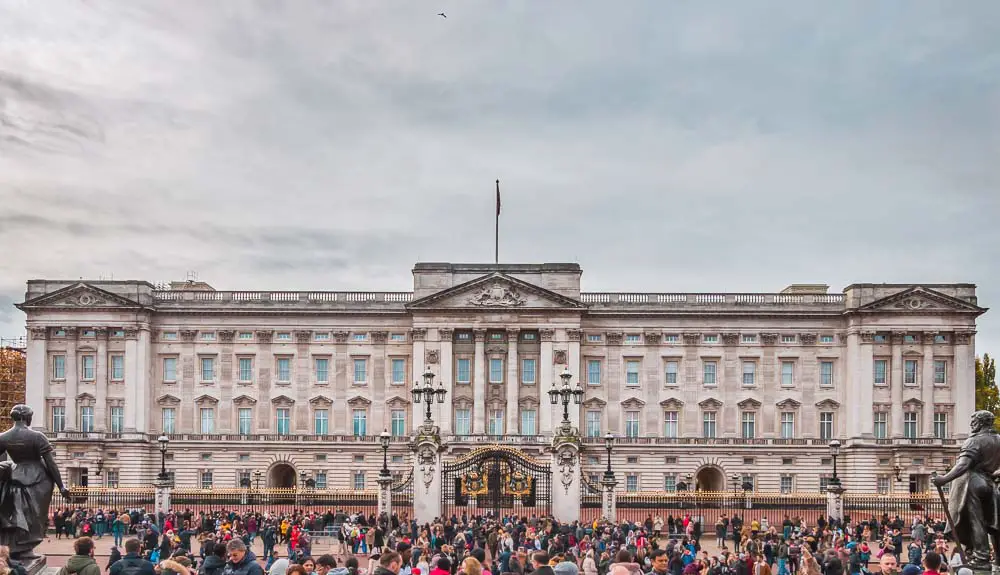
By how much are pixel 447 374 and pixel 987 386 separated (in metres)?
50.9

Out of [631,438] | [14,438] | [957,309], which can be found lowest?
[631,438]

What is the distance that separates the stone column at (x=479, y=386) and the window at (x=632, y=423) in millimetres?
10020

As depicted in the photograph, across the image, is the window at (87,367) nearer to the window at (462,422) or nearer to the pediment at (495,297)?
the pediment at (495,297)

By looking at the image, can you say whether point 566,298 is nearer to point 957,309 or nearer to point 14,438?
point 957,309

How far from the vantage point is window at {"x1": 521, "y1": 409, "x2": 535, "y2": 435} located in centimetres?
7262

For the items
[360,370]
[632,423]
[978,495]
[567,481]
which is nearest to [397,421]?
[360,370]

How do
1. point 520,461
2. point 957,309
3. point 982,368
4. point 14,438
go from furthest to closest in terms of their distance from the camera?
1. point 982,368
2. point 957,309
3. point 520,461
4. point 14,438

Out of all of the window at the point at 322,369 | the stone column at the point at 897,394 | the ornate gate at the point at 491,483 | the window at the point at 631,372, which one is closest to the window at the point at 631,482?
the window at the point at 631,372

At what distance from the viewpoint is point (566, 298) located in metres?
71.6

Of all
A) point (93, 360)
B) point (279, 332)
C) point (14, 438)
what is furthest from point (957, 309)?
point (14, 438)

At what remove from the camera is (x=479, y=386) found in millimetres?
72062

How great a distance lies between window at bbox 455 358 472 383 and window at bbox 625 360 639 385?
11.1 metres

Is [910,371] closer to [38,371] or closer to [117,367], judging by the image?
[117,367]

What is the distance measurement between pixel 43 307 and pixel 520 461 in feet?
135
